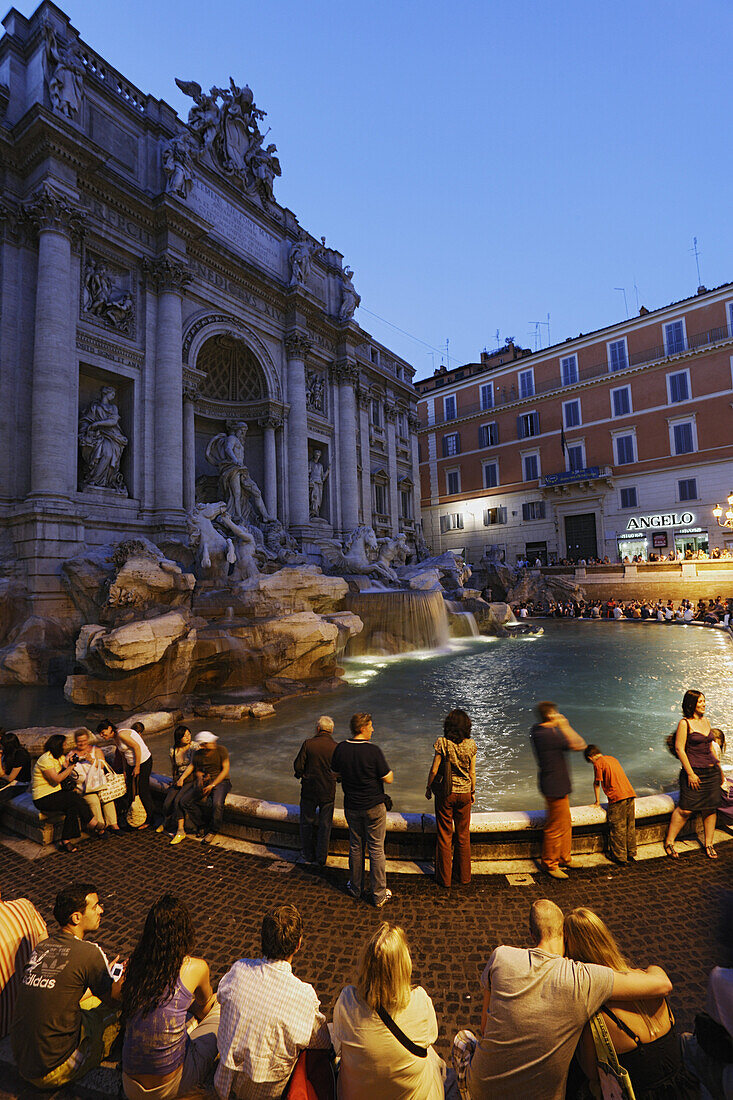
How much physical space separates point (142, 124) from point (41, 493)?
1299 centimetres

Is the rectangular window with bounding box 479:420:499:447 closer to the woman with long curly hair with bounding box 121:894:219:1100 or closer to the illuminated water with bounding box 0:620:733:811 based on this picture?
the illuminated water with bounding box 0:620:733:811

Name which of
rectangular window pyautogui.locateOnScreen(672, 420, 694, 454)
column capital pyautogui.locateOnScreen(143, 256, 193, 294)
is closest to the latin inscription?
column capital pyautogui.locateOnScreen(143, 256, 193, 294)

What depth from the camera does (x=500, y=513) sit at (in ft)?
115

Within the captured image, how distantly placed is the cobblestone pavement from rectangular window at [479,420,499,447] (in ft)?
113

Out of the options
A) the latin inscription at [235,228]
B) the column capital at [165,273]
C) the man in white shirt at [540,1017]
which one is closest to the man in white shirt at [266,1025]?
the man in white shirt at [540,1017]

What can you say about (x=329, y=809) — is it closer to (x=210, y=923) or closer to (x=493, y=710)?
(x=210, y=923)

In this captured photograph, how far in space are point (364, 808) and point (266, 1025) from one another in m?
1.64

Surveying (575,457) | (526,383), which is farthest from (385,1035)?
(526,383)

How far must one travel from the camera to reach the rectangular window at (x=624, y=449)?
2977cm

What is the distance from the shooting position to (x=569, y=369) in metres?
32.8

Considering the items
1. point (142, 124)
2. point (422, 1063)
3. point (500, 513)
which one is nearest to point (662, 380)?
point (500, 513)

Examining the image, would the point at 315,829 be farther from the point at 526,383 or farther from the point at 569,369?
the point at 526,383

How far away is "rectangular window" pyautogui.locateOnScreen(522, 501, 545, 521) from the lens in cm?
3309

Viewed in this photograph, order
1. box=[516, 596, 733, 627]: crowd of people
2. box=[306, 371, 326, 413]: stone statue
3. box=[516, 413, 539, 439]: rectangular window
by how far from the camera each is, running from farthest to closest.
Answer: box=[516, 413, 539, 439]: rectangular window
box=[306, 371, 326, 413]: stone statue
box=[516, 596, 733, 627]: crowd of people
